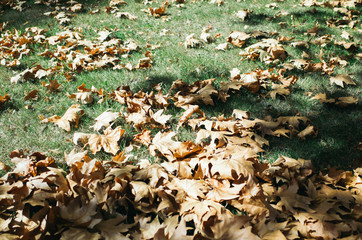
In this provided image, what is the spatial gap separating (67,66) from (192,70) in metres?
1.59

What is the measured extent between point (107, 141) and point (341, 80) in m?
2.46

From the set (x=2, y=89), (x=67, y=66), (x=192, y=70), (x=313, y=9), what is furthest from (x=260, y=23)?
(x=2, y=89)

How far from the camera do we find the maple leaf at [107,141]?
6.17 ft

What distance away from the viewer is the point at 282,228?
1291 mm

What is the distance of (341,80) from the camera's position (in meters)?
2.59

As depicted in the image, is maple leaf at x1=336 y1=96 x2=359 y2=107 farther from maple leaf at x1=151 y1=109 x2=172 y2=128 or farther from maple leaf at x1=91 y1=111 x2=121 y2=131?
maple leaf at x1=91 y1=111 x2=121 y2=131

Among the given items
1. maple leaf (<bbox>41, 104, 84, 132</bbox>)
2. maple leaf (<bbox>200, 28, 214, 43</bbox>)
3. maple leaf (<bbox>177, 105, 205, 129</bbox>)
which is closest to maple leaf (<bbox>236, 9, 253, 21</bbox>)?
maple leaf (<bbox>200, 28, 214, 43</bbox>)

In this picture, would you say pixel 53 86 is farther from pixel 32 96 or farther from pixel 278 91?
pixel 278 91

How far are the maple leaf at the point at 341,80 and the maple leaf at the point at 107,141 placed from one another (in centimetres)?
228

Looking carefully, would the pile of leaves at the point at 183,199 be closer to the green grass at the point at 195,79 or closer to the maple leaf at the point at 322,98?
the green grass at the point at 195,79

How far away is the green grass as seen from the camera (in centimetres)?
199

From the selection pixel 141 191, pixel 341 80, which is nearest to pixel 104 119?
pixel 141 191

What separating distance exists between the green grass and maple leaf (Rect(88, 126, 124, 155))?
0.24 ft

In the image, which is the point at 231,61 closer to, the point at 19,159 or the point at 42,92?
the point at 42,92
